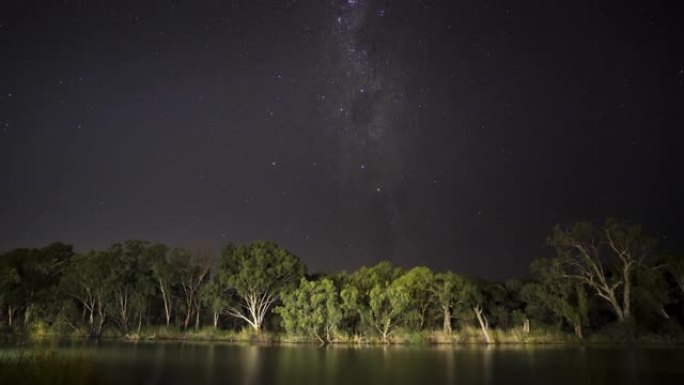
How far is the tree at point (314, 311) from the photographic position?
151ft

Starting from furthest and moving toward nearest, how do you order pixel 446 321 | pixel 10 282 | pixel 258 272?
pixel 10 282 < pixel 258 272 < pixel 446 321

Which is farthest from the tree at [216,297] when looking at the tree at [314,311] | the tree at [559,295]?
the tree at [559,295]

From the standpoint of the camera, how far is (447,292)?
161ft

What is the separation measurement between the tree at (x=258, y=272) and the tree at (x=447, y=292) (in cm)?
1406

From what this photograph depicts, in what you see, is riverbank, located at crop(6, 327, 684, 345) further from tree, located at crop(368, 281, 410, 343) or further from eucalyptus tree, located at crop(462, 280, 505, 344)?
eucalyptus tree, located at crop(462, 280, 505, 344)

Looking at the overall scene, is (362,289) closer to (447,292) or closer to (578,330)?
(447,292)

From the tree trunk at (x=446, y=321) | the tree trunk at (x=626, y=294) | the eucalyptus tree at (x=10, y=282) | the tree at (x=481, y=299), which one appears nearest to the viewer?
the tree at (x=481, y=299)

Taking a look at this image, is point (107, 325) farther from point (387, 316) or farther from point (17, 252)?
point (387, 316)

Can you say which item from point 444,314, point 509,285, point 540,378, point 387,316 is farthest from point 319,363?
point 509,285

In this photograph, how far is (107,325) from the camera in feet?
192

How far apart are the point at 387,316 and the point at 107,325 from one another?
3306cm

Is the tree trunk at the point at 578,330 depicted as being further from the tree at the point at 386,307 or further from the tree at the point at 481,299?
the tree at the point at 386,307

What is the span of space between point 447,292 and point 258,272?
18679 mm

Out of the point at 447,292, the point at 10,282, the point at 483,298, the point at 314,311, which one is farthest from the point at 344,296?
the point at 10,282
